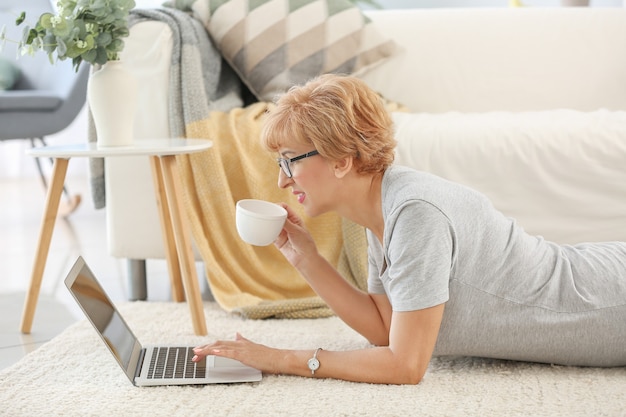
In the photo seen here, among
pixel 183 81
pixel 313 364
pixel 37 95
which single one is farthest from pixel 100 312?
pixel 37 95

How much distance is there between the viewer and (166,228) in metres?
2.11

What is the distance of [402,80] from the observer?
287 cm

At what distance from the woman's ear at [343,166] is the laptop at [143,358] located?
0.39 m

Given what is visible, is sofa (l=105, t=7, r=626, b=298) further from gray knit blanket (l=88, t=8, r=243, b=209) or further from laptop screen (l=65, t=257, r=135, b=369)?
laptop screen (l=65, t=257, r=135, b=369)

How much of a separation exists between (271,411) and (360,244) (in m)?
0.87

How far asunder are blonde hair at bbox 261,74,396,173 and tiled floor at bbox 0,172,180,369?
2.67 ft

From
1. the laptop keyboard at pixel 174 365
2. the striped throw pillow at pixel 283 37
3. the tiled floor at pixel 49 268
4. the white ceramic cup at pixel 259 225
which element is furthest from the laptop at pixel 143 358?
the striped throw pillow at pixel 283 37

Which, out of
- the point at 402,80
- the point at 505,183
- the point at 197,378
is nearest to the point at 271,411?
the point at 197,378

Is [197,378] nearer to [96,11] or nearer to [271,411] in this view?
[271,411]

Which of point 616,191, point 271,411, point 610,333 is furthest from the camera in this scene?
point 616,191

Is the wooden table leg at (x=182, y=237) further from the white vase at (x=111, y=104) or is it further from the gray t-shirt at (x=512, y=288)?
the gray t-shirt at (x=512, y=288)

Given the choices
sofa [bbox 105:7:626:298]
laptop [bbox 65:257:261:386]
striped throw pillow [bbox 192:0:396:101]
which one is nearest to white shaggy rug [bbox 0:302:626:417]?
laptop [bbox 65:257:261:386]

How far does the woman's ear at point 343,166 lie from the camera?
1.42 metres

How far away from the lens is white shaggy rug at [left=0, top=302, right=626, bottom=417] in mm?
1311
